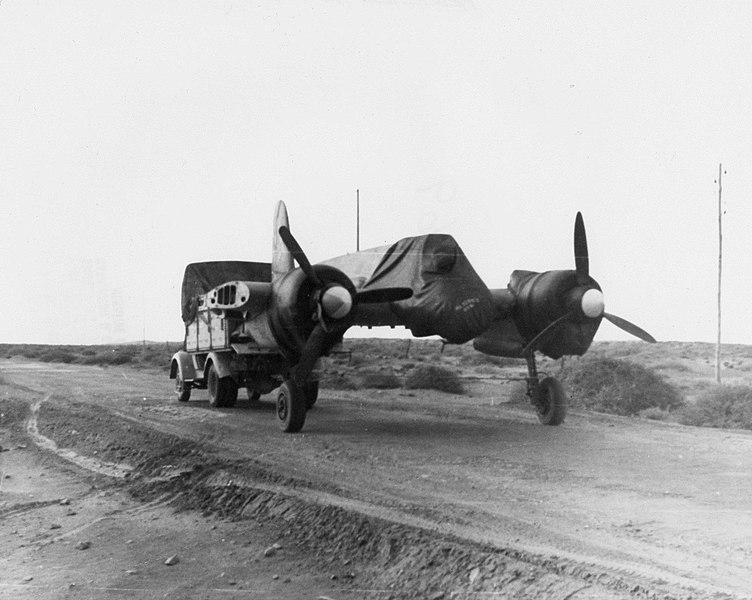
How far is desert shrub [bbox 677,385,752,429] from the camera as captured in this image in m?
17.7

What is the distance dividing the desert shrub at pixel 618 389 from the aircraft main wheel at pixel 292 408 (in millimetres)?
10003

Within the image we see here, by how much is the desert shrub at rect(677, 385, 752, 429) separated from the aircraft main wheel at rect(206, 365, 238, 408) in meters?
11.1

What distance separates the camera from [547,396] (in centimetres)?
1523

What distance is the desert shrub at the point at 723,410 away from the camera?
697 inches

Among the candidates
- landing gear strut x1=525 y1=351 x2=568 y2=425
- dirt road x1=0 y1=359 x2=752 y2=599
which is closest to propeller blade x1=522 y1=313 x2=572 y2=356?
landing gear strut x1=525 y1=351 x2=568 y2=425

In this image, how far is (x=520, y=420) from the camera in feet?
53.9

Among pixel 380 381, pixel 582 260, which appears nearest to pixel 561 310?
pixel 582 260

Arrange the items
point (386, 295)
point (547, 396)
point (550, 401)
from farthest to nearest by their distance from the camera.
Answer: point (547, 396)
point (550, 401)
point (386, 295)

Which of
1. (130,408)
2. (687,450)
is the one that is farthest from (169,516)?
(130,408)

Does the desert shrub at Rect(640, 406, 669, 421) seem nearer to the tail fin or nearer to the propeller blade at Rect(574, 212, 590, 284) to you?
the propeller blade at Rect(574, 212, 590, 284)

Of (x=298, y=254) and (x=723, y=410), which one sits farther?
(x=723, y=410)

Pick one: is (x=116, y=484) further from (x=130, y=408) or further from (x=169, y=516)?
(x=130, y=408)

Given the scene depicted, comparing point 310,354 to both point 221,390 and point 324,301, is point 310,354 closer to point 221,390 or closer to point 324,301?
point 324,301

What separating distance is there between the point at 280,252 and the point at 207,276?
4.66m
